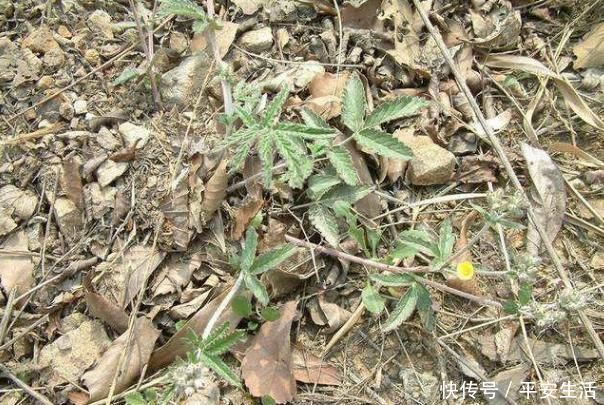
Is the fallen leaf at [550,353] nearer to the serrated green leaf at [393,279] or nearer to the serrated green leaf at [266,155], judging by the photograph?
the serrated green leaf at [393,279]

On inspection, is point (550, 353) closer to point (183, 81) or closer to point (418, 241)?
point (418, 241)

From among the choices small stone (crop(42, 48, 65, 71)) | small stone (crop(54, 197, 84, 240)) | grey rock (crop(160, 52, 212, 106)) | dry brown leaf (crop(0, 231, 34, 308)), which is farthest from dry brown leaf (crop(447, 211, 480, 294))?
small stone (crop(42, 48, 65, 71))

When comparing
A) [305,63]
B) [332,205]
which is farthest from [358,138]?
[305,63]

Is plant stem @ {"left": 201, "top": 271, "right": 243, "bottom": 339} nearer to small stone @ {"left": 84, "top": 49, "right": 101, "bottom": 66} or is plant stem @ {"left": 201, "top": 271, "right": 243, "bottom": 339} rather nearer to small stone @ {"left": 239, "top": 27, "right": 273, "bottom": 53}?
small stone @ {"left": 239, "top": 27, "right": 273, "bottom": 53}

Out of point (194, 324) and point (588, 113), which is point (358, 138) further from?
point (588, 113)

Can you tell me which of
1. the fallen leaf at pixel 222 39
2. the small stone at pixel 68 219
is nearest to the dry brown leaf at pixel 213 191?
the small stone at pixel 68 219

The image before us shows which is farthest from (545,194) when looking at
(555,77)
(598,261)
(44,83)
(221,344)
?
(44,83)
